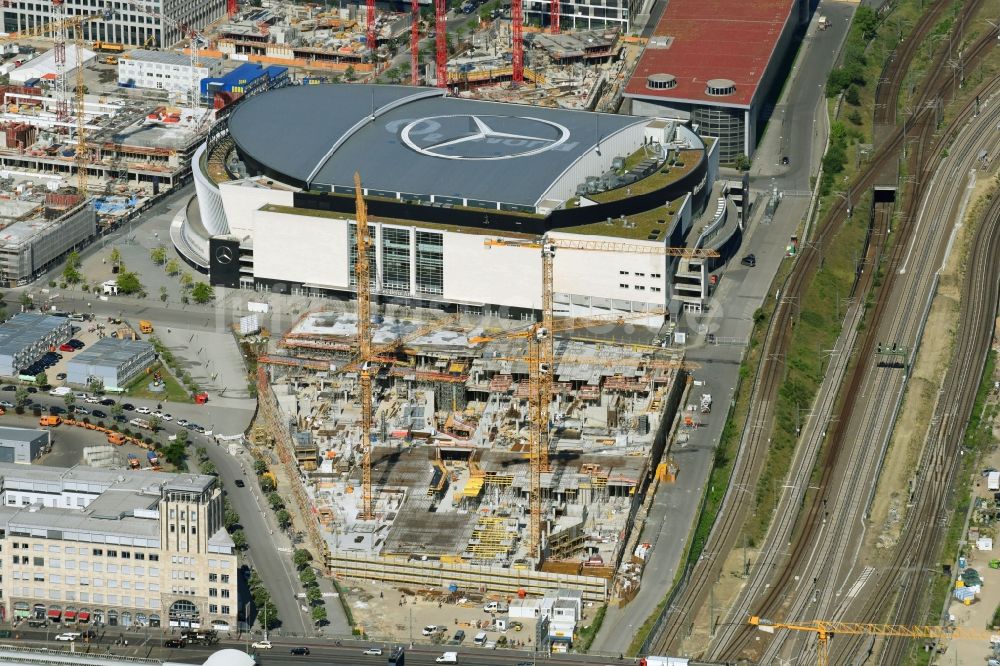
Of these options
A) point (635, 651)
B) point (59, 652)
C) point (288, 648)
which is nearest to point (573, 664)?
point (635, 651)

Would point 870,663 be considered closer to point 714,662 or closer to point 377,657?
point 714,662

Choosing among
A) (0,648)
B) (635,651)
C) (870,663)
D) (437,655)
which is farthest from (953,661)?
(0,648)

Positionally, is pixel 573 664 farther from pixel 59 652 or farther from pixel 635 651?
pixel 59 652

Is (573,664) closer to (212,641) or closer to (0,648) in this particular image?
(212,641)

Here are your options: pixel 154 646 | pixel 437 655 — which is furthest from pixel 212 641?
pixel 437 655

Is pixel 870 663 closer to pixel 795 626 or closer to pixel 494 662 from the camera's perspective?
pixel 795 626
